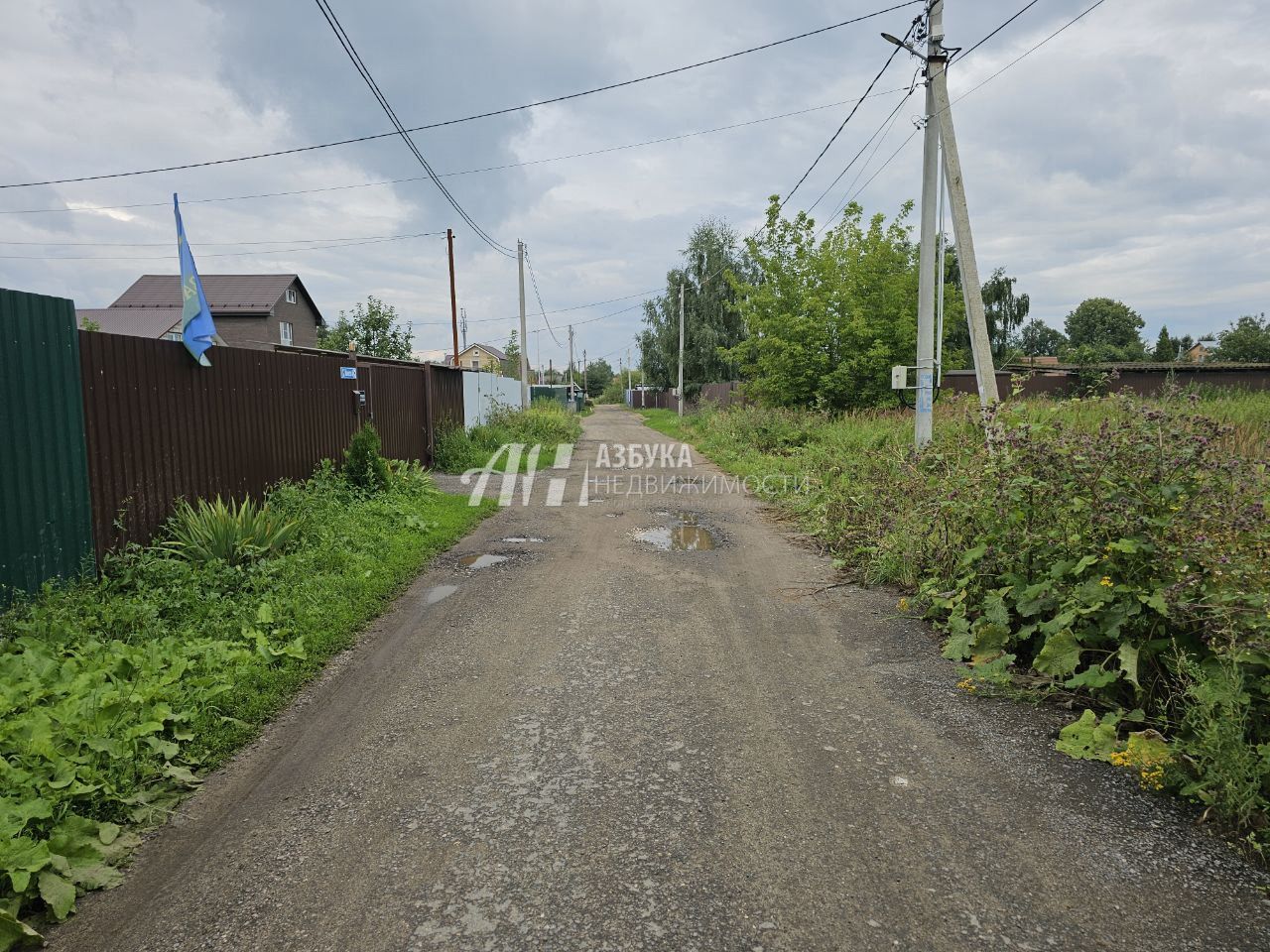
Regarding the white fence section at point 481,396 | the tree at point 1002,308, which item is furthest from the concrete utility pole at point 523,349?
the tree at point 1002,308

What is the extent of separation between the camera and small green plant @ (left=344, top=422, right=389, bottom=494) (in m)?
9.37

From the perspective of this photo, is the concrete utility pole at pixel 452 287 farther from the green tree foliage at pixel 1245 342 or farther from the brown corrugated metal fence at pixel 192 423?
the green tree foliage at pixel 1245 342

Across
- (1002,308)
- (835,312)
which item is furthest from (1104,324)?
(835,312)

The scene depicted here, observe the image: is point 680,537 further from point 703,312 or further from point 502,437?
point 703,312

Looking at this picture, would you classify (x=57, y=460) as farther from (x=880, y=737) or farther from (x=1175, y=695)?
(x=1175, y=695)

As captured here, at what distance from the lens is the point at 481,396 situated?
20359mm

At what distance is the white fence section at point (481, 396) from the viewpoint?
18.2m

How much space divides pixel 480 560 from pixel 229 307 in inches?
1604

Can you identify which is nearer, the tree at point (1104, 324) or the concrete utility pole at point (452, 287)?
the concrete utility pole at point (452, 287)

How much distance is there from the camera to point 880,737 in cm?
352

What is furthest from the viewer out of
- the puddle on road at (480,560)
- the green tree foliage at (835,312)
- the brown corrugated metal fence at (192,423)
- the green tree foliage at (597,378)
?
the green tree foliage at (597,378)

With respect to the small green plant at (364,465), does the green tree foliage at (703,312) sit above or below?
above

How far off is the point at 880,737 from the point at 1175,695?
4.15 ft

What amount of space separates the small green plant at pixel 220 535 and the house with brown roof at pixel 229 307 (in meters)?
38.1
